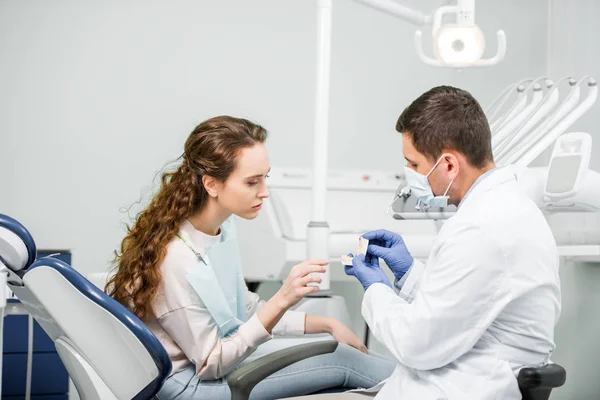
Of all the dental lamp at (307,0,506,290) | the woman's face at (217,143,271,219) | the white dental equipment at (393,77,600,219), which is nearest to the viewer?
the woman's face at (217,143,271,219)

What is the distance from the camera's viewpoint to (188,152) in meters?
1.89

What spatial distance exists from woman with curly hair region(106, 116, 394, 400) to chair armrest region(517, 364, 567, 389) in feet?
1.74

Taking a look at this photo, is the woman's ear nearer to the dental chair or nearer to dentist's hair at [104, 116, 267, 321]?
dentist's hair at [104, 116, 267, 321]

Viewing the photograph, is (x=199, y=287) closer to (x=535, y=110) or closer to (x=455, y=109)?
(x=455, y=109)

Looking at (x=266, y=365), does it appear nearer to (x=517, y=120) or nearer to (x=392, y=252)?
(x=392, y=252)

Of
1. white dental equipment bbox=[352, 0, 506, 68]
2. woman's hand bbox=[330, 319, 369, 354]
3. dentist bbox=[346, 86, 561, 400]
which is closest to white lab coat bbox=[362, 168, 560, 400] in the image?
dentist bbox=[346, 86, 561, 400]

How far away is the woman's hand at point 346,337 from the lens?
1.91m

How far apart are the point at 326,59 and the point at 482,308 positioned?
140cm

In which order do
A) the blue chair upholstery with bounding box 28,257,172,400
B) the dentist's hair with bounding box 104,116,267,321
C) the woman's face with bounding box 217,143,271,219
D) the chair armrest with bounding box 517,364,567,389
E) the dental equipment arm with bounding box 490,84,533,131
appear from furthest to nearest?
the dental equipment arm with bounding box 490,84,533,131, the woman's face with bounding box 217,143,271,219, the dentist's hair with bounding box 104,116,267,321, the blue chair upholstery with bounding box 28,257,172,400, the chair armrest with bounding box 517,364,567,389

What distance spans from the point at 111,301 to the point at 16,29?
2.47 meters

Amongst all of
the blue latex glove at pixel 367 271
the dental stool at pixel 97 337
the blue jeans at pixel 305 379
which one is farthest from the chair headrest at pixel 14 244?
the blue latex glove at pixel 367 271

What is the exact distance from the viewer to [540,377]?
50.7 inches

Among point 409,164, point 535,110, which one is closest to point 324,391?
point 409,164

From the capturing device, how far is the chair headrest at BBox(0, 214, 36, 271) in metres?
1.61
